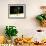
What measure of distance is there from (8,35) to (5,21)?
282mm

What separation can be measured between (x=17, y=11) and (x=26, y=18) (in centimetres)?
20

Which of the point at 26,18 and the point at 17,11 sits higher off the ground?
the point at 17,11

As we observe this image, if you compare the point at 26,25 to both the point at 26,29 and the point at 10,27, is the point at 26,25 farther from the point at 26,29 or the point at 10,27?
the point at 10,27

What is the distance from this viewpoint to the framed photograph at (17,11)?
9.73 ft

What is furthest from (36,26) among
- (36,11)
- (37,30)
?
(36,11)

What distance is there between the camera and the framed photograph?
2965 mm

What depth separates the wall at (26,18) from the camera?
2.97m

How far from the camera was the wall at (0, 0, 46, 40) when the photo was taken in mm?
2969

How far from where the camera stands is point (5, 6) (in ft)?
9.74

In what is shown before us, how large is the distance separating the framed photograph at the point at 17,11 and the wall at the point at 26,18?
52 millimetres

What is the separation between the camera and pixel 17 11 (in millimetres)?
2973

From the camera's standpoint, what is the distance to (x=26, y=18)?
2.97 meters

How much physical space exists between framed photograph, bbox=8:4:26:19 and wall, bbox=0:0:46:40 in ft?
0.17

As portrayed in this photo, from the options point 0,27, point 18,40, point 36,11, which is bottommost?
point 18,40
